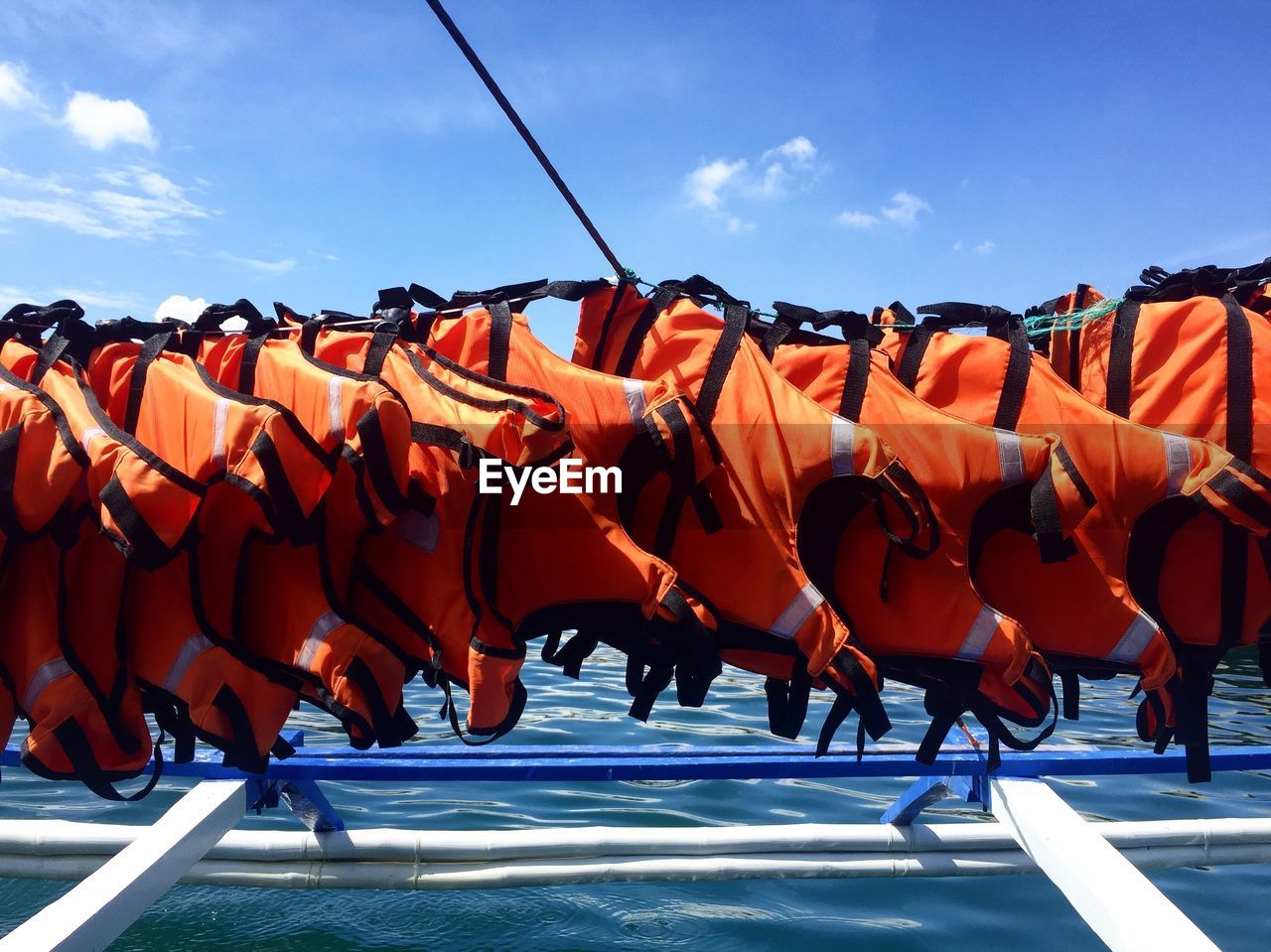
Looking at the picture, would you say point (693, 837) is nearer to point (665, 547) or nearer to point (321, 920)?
point (321, 920)

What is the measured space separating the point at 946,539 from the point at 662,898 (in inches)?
84.0

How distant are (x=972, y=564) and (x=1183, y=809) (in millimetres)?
3796

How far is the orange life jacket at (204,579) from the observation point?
160cm

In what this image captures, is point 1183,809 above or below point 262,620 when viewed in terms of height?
below

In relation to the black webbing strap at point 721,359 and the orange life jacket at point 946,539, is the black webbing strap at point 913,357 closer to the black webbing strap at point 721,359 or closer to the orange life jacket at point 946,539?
the orange life jacket at point 946,539

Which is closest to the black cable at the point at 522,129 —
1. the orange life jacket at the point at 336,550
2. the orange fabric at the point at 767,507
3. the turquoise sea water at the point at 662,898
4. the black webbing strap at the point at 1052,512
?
the orange fabric at the point at 767,507

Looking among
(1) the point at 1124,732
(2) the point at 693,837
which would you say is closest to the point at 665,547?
(2) the point at 693,837

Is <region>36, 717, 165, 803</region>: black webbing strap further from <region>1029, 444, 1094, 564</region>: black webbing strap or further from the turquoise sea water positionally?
<region>1029, 444, 1094, 564</region>: black webbing strap

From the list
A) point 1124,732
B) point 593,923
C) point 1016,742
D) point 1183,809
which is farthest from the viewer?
point 1124,732

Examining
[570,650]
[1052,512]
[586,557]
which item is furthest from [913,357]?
[570,650]

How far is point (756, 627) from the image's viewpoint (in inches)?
68.4

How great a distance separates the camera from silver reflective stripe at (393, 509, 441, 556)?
1768 millimetres

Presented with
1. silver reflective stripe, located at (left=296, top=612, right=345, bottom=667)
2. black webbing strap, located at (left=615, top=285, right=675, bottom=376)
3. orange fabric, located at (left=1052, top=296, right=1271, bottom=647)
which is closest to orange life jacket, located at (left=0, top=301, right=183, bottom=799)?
silver reflective stripe, located at (left=296, top=612, right=345, bottom=667)

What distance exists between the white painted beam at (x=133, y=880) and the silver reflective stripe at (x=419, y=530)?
1130 millimetres
